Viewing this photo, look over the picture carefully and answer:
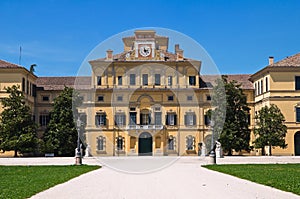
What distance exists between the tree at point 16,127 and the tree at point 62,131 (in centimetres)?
171

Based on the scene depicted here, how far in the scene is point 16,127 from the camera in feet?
141

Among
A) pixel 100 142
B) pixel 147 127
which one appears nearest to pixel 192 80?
pixel 147 127

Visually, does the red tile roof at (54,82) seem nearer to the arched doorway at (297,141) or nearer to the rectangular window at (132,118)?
the rectangular window at (132,118)

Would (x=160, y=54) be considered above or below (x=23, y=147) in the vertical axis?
above

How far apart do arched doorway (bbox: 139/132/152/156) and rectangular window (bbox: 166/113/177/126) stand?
101 inches

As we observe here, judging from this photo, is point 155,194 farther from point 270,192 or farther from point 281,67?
point 281,67

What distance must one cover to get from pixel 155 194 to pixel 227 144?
100 feet

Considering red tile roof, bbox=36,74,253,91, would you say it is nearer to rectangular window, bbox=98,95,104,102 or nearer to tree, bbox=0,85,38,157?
rectangular window, bbox=98,95,104,102

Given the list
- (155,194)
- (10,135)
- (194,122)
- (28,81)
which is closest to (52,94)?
(28,81)

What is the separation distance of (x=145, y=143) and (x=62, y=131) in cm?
954

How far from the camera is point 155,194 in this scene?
41.0 ft

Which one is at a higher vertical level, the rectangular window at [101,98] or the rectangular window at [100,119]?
the rectangular window at [101,98]

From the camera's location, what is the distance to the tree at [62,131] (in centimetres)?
4428

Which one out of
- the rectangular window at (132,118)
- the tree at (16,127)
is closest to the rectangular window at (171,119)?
the rectangular window at (132,118)
